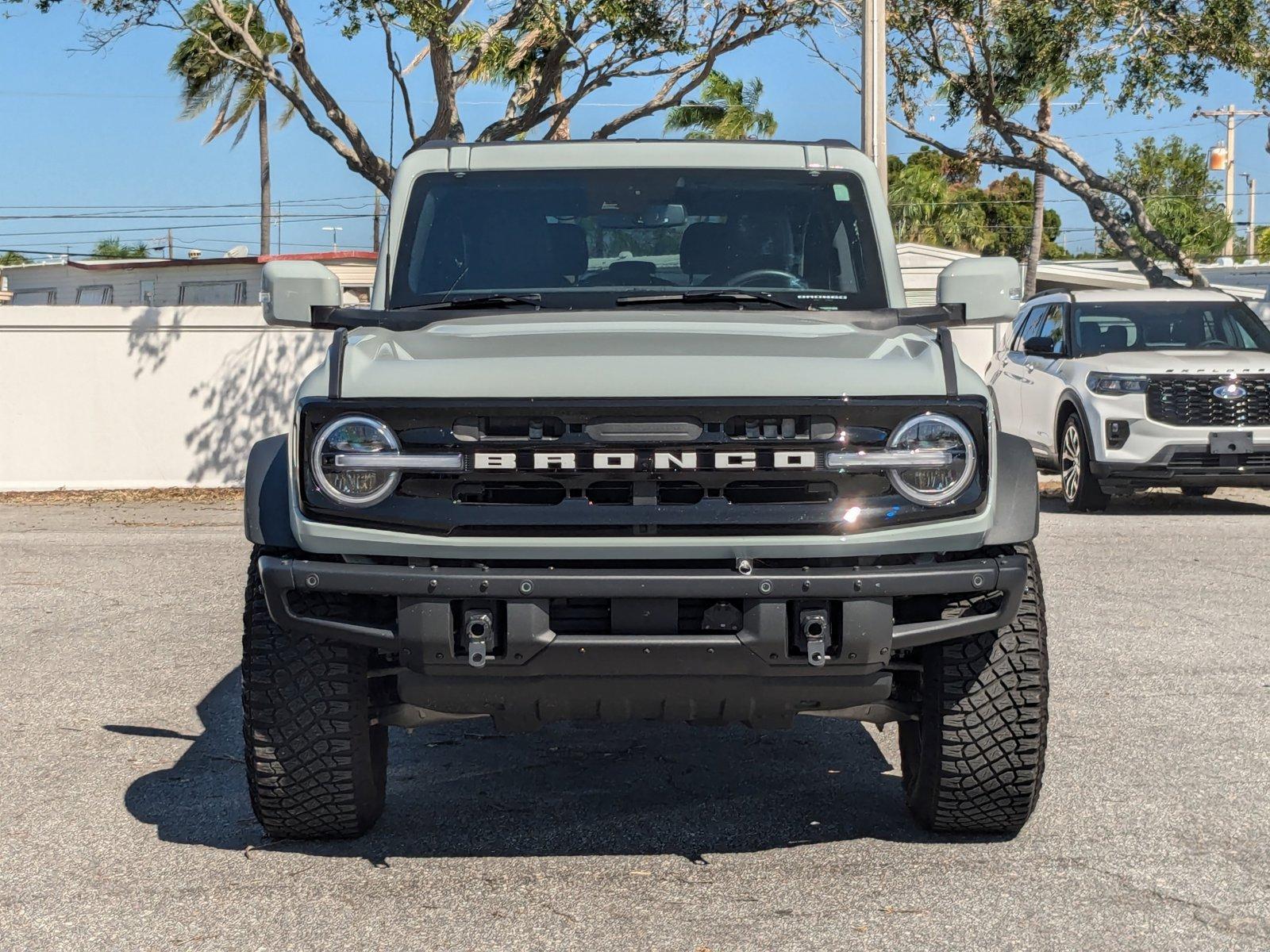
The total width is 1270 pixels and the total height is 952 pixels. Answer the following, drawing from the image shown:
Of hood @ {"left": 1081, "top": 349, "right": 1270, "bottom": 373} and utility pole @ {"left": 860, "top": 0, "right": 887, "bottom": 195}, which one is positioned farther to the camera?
utility pole @ {"left": 860, "top": 0, "right": 887, "bottom": 195}

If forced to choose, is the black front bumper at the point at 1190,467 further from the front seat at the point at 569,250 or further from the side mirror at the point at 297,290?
the side mirror at the point at 297,290

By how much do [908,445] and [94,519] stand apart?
39.6 ft

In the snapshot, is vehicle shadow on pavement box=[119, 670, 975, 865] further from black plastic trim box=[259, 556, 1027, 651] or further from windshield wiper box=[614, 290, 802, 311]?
windshield wiper box=[614, 290, 802, 311]

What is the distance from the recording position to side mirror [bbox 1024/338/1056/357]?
13688 millimetres

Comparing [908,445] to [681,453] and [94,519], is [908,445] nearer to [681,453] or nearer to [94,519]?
[681,453]

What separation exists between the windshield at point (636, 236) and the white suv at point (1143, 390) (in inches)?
305

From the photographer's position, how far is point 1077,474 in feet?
44.8

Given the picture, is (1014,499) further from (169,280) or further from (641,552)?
(169,280)

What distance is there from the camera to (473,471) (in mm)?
3922

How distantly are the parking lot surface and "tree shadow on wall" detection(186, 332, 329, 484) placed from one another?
9.38m

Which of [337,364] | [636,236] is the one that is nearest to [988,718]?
[337,364]

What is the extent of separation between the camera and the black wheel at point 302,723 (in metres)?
4.27

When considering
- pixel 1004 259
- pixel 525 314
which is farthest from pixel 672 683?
pixel 1004 259

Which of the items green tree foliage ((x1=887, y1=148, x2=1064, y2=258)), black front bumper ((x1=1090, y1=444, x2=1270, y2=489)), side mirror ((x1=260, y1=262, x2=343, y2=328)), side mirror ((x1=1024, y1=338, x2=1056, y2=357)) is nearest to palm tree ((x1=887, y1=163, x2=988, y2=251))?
green tree foliage ((x1=887, y1=148, x2=1064, y2=258))
